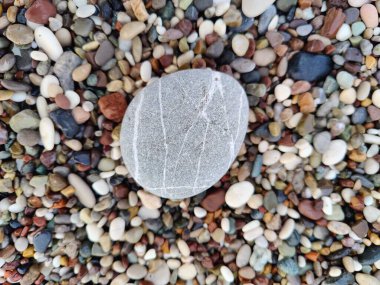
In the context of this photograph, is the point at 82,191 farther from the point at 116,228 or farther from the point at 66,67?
the point at 66,67

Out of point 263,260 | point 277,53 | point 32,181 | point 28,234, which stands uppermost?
point 277,53

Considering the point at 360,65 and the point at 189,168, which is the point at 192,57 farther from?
the point at 360,65

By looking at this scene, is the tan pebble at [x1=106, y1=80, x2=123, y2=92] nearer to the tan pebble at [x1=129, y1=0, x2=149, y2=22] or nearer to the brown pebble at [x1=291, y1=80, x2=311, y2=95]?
the tan pebble at [x1=129, y1=0, x2=149, y2=22]

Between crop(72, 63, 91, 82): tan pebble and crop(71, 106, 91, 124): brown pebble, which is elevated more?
crop(72, 63, 91, 82): tan pebble

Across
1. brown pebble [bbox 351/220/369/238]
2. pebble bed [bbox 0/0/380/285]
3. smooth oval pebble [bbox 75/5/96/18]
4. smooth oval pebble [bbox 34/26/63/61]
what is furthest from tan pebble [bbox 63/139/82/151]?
brown pebble [bbox 351/220/369/238]

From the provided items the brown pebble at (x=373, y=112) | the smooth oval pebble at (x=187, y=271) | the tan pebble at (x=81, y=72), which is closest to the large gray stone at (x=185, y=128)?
the tan pebble at (x=81, y=72)

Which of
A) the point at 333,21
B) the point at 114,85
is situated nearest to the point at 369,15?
the point at 333,21

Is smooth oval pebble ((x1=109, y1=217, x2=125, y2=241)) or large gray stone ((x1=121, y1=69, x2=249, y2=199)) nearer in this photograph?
large gray stone ((x1=121, y1=69, x2=249, y2=199))

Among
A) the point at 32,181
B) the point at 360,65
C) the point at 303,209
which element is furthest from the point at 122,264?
the point at 360,65
